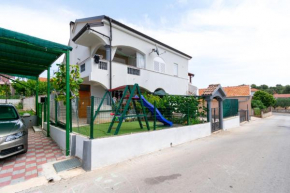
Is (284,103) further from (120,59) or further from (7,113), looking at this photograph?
(7,113)

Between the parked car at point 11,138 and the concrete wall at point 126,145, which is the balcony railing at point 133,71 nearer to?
the concrete wall at point 126,145

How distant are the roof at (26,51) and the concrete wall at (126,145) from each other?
120 inches

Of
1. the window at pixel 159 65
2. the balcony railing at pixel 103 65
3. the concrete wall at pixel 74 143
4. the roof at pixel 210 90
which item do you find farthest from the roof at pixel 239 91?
the concrete wall at pixel 74 143

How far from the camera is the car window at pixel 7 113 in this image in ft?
17.1

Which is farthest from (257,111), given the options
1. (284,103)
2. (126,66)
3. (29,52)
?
(29,52)

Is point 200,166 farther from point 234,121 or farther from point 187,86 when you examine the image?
point 187,86

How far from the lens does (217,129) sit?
10.5 m

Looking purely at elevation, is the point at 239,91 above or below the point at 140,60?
below

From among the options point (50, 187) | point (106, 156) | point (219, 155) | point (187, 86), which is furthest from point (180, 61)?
point (50, 187)

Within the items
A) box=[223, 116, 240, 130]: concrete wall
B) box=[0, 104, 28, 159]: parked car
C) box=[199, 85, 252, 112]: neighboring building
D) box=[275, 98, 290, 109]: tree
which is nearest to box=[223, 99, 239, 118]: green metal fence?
box=[223, 116, 240, 130]: concrete wall

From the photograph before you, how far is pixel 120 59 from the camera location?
13562mm

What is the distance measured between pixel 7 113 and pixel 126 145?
441cm

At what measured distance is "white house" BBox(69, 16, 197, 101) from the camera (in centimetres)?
956

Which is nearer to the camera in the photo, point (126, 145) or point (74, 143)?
point (126, 145)
